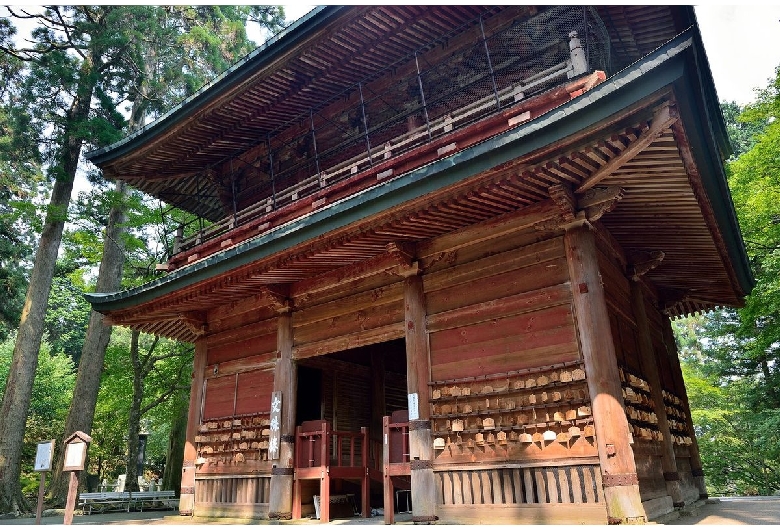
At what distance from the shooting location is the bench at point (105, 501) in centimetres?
1549

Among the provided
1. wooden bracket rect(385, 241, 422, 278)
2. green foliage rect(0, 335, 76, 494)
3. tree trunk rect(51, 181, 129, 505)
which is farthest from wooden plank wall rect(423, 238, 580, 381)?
green foliage rect(0, 335, 76, 494)

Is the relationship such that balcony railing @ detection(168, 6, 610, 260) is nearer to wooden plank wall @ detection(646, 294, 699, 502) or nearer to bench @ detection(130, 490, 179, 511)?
wooden plank wall @ detection(646, 294, 699, 502)

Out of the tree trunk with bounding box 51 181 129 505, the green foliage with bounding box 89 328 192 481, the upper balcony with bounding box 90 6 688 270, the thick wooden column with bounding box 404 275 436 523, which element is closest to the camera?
the thick wooden column with bounding box 404 275 436 523

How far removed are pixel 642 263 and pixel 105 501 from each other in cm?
1642

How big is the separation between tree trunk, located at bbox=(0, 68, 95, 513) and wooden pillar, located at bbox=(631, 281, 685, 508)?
54.7ft

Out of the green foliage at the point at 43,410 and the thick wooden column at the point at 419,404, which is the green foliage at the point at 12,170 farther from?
the thick wooden column at the point at 419,404

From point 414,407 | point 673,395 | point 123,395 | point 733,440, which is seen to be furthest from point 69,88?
point 733,440

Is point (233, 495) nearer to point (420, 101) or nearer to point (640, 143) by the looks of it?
point (420, 101)

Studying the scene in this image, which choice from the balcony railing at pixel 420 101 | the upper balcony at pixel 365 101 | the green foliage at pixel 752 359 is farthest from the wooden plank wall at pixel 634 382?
the green foliage at pixel 752 359

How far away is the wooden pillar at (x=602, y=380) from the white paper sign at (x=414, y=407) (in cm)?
258

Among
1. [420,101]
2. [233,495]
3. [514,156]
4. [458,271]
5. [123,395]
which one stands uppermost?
[420,101]

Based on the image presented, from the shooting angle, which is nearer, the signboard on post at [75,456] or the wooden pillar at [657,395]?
the wooden pillar at [657,395]

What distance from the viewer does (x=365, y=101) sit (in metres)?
10.8

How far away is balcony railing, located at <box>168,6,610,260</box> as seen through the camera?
8.41m
